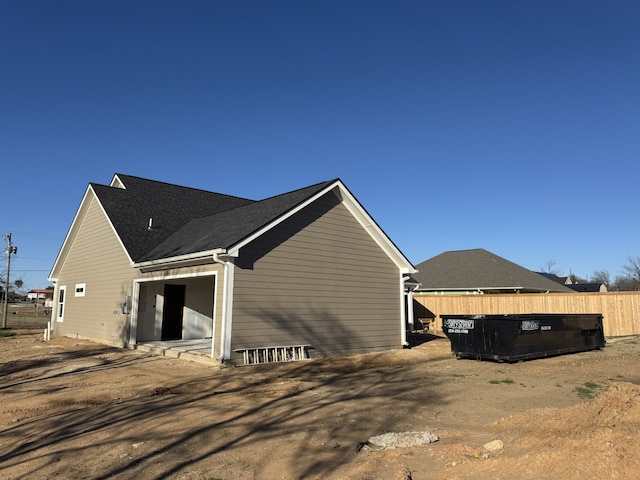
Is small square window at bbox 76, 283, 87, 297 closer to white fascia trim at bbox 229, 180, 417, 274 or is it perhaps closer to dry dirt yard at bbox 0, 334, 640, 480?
dry dirt yard at bbox 0, 334, 640, 480

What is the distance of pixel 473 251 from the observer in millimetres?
37156

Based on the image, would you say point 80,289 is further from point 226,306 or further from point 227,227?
point 226,306

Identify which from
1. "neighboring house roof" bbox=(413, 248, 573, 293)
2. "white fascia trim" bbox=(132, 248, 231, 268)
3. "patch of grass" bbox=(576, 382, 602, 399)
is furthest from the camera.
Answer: "neighboring house roof" bbox=(413, 248, 573, 293)

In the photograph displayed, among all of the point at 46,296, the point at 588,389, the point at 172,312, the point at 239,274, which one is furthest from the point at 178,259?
the point at 46,296

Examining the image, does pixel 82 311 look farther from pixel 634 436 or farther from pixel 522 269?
pixel 522 269

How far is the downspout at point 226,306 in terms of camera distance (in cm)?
1151

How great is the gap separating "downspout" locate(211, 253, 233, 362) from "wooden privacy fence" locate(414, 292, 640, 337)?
38.6 feet

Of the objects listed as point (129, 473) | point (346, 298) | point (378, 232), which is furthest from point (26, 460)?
point (378, 232)

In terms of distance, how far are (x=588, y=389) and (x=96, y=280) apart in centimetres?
1724

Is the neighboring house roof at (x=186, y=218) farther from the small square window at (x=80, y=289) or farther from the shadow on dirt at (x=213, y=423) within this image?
the shadow on dirt at (x=213, y=423)

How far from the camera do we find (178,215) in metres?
19.2

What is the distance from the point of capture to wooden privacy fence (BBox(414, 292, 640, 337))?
19.4 metres

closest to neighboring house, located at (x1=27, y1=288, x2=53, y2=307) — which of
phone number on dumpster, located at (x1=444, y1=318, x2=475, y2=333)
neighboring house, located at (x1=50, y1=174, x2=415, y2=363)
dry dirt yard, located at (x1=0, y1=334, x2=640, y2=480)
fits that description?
neighboring house, located at (x1=50, y1=174, x2=415, y2=363)

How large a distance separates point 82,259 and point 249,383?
45.3ft
